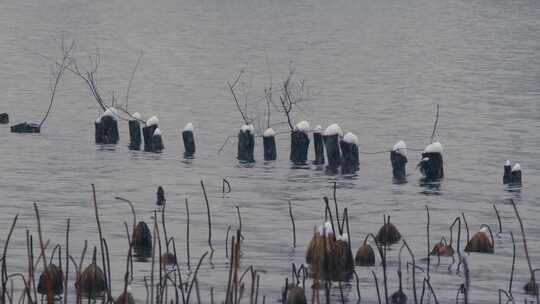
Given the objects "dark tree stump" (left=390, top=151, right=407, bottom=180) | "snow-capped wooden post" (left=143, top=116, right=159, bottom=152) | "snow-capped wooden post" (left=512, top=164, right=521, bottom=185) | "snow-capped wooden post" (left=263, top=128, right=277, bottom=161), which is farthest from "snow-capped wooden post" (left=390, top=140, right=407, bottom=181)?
"snow-capped wooden post" (left=143, top=116, right=159, bottom=152)

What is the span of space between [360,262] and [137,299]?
13.9 feet

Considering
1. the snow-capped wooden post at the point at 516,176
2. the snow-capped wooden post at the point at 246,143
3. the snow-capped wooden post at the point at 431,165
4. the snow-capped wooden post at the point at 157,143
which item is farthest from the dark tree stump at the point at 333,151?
the snow-capped wooden post at the point at 157,143

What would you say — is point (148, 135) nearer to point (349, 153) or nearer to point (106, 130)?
point (106, 130)

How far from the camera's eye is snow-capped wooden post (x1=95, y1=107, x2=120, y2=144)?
1626 inches

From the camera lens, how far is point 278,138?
4769cm

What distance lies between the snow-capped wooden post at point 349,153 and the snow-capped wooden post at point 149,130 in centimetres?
664

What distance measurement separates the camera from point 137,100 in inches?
2534

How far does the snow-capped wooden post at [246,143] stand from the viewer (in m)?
37.5

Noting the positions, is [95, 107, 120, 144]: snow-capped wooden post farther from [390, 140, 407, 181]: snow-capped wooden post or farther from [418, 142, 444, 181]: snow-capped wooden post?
[418, 142, 444, 181]: snow-capped wooden post

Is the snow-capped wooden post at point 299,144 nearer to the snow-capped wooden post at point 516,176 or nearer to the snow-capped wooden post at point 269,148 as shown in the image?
the snow-capped wooden post at point 269,148

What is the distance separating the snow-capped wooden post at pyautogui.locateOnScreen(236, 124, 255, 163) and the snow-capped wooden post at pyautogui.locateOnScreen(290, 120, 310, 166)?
1.23 m

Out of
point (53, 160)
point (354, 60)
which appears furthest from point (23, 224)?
point (354, 60)

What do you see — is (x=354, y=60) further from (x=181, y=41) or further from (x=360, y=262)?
(x=360, y=262)

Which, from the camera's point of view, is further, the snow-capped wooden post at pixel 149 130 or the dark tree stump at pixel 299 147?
the snow-capped wooden post at pixel 149 130
